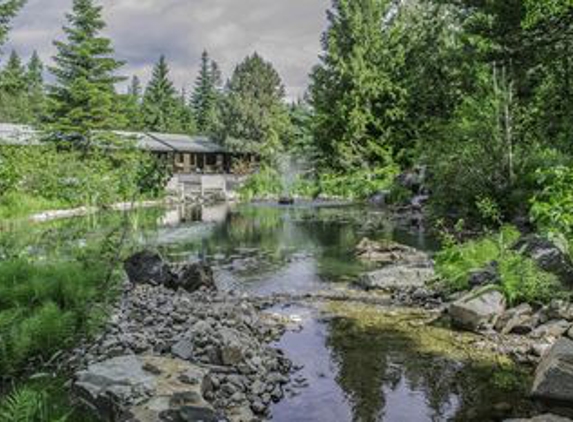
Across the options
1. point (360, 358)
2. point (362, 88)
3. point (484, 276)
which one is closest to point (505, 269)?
point (484, 276)

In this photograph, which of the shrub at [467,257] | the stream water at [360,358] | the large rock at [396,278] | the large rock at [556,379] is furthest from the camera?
the large rock at [396,278]

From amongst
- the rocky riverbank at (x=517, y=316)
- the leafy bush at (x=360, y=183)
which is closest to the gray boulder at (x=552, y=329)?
the rocky riverbank at (x=517, y=316)

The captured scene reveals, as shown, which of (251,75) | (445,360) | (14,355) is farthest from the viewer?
(251,75)

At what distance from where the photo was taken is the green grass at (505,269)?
26.1 feet

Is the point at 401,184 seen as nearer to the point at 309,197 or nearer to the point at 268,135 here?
the point at 309,197

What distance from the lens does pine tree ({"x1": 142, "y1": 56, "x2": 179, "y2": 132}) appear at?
178ft

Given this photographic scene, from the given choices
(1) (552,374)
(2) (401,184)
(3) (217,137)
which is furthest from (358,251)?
(3) (217,137)

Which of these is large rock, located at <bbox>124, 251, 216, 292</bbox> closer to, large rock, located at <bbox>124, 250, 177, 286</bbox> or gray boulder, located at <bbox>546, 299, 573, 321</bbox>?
large rock, located at <bbox>124, 250, 177, 286</bbox>

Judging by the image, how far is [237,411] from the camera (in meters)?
5.05

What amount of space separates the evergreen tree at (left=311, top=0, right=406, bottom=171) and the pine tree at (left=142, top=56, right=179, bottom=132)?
21299 millimetres

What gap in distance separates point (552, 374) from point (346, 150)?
105 ft

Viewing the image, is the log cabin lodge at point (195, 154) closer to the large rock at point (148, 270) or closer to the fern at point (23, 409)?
the large rock at point (148, 270)

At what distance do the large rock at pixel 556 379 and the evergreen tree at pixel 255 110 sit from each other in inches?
1444

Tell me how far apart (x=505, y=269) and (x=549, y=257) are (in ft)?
2.52
